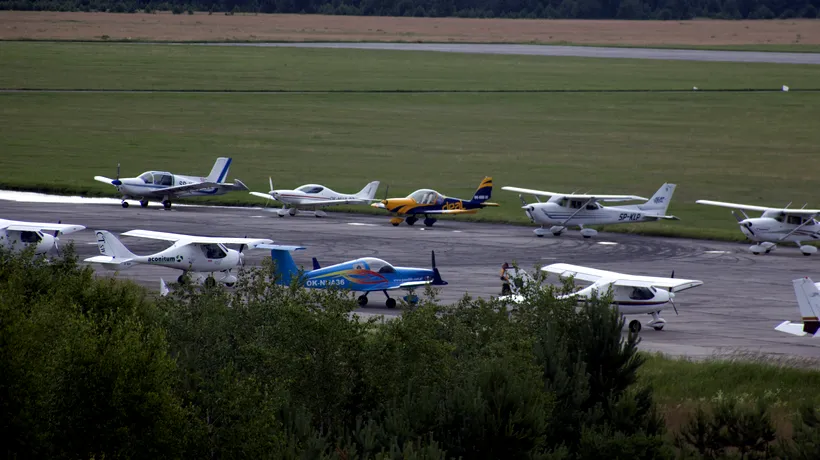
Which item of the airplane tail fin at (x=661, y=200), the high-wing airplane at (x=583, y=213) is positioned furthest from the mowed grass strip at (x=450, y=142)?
the high-wing airplane at (x=583, y=213)

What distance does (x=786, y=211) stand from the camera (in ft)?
174

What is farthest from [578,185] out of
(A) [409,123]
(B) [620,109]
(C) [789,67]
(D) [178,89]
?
(C) [789,67]

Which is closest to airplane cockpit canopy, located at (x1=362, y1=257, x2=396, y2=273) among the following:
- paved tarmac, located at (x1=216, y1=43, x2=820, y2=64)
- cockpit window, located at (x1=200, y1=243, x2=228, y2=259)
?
cockpit window, located at (x1=200, y1=243, x2=228, y2=259)

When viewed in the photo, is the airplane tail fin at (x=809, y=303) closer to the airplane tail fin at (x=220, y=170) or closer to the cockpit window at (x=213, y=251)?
the cockpit window at (x=213, y=251)

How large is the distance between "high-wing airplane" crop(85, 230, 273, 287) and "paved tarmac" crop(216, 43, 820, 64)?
122885mm

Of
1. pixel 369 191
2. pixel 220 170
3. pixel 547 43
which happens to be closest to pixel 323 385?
pixel 369 191

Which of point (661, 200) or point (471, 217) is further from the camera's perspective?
point (471, 217)

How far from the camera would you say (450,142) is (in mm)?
94562

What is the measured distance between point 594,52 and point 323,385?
Answer: 14896 centimetres

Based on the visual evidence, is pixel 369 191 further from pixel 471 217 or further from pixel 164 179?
pixel 164 179

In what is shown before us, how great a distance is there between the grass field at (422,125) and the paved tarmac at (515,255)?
4872mm

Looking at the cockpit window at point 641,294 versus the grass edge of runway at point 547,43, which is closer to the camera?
the cockpit window at point 641,294

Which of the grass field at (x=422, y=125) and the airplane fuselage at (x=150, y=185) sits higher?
the grass field at (x=422, y=125)

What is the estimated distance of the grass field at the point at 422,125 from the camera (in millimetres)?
75938
